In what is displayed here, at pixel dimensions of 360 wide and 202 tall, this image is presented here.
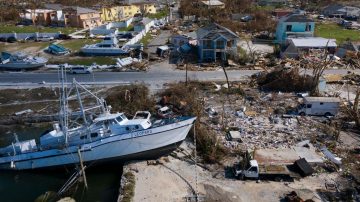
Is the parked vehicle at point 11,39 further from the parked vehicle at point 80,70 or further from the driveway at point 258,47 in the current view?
the driveway at point 258,47

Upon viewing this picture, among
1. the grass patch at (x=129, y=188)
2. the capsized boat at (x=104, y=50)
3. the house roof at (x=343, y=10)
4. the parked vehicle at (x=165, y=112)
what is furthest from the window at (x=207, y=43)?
the house roof at (x=343, y=10)

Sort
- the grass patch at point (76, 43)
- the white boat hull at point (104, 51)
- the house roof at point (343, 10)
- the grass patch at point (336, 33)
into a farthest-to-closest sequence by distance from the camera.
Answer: the house roof at point (343, 10), the grass patch at point (336, 33), the grass patch at point (76, 43), the white boat hull at point (104, 51)

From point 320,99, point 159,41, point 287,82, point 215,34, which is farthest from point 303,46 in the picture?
point 159,41

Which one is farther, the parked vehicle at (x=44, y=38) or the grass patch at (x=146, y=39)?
the parked vehicle at (x=44, y=38)

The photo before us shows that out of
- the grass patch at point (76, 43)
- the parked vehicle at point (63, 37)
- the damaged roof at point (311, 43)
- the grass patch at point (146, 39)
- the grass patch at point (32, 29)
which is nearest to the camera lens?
the damaged roof at point (311, 43)

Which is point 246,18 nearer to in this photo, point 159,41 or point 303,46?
point 159,41
